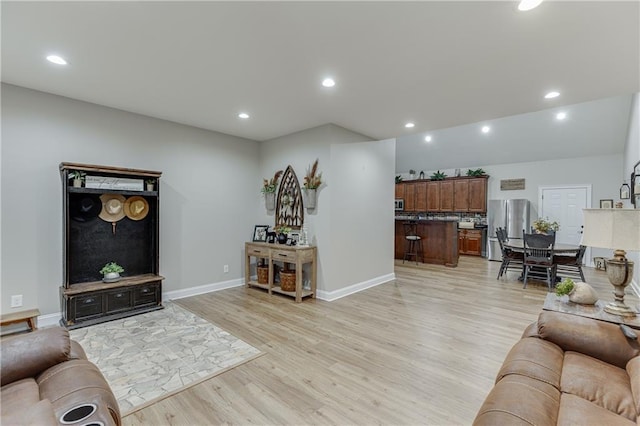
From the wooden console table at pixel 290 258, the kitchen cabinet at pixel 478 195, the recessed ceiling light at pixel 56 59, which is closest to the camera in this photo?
the recessed ceiling light at pixel 56 59

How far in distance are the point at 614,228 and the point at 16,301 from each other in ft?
17.5

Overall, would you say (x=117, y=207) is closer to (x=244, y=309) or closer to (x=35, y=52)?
(x=35, y=52)

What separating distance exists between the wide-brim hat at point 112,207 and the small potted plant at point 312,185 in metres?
2.51

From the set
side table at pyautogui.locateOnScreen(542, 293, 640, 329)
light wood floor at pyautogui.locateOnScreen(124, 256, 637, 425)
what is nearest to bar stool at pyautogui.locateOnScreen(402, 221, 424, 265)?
light wood floor at pyautogui.locateOnScreen(124, 256, 637, 425)

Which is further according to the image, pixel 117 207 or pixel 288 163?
pixel 288 163

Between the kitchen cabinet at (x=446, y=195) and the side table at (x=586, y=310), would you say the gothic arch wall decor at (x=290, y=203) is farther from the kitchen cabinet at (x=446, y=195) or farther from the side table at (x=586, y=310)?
the kitchen cabinet at (x=446, y=195)

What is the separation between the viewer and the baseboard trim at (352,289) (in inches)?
173

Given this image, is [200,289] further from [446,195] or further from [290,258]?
[446,195]

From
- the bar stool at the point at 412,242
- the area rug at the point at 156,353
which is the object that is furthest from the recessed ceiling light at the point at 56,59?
the bar stool at the point at 412,242

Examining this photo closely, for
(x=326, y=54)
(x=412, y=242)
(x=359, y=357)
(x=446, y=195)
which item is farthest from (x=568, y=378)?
(x=446, y=195)

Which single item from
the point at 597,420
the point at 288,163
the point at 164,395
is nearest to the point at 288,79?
the point at 288,163

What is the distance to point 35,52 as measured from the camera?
250 cm

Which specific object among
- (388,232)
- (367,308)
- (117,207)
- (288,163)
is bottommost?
(367,308)

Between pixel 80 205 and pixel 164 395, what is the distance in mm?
2709
